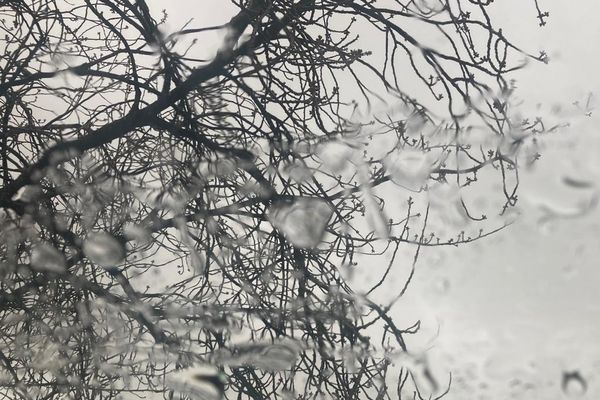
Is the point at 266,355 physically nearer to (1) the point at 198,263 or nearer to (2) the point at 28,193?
(1) the point at 198,263

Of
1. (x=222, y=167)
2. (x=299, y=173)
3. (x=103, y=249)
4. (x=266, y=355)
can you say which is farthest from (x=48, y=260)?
(x=299, y=173)

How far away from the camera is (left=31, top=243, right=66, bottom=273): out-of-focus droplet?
4344 millimetres

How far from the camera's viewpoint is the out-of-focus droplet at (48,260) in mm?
4344

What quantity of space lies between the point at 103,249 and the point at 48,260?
362 millimetres

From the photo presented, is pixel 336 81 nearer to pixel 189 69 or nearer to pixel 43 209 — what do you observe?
pixel 189 69

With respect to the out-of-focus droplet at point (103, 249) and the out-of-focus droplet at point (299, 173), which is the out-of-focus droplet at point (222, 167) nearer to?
the out-of-focus droplet at point (299, 173)

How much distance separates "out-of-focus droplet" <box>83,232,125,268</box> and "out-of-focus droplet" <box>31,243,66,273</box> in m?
0.17

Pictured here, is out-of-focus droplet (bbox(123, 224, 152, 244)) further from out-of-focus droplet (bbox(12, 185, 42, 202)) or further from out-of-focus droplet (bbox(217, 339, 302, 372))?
out-of-focus droplet (bbox(217, 339, 302, 372))

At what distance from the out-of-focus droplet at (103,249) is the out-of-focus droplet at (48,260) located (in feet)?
0.55

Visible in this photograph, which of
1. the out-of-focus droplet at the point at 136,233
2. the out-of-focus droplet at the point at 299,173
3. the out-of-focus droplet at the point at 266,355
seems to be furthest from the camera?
the out-of-focus droplet at the point at 136,233

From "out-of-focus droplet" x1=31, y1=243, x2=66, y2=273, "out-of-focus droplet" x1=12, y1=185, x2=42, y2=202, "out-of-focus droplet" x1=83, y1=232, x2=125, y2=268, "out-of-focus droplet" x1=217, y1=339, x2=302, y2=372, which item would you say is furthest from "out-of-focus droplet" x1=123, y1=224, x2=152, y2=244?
"out-of-focus droplet" x1=217, y1=339, x2=302, y2=372

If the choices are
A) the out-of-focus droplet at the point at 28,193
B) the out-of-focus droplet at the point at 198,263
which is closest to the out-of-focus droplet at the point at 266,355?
the out-of-focus droplet at the point at 198,263

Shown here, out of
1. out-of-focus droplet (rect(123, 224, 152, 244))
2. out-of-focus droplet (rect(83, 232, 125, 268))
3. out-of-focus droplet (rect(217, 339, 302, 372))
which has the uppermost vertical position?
out-of-focus droplet (rect(123, 224, 152, 244))

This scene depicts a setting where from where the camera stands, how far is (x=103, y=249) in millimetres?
4473
